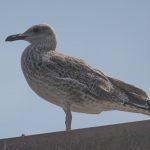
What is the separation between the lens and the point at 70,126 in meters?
8.62

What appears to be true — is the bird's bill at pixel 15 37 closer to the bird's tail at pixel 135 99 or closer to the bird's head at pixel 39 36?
the bird's head at pixel 39 36

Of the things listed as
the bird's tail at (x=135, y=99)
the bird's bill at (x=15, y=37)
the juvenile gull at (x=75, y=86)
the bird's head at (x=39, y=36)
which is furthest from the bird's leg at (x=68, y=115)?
the bird's bill at (x=15, y=37)

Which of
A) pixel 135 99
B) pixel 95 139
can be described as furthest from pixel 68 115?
pixel 95 139

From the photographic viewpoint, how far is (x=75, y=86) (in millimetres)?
8859

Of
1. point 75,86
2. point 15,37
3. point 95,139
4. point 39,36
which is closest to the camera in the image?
point 95,139

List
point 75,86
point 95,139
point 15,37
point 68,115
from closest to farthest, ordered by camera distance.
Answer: point 95,139 < point 68,115 < point 75,86 < point 15,37

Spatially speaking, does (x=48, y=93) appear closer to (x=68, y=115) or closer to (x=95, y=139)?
(x=68, y=115)

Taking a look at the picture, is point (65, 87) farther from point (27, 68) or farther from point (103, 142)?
point (103, 142)

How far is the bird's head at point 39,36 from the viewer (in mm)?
9953

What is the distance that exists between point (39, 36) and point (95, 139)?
222 inches

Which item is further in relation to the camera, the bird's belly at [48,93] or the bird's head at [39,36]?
the bird's head at [39,36]

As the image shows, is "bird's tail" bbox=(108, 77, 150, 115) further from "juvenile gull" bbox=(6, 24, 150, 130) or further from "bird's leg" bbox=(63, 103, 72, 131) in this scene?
"bird's leg" bbox=(63, 103, 72, 131)

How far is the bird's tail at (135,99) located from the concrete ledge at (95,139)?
3916mm

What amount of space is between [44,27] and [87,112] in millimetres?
2173
